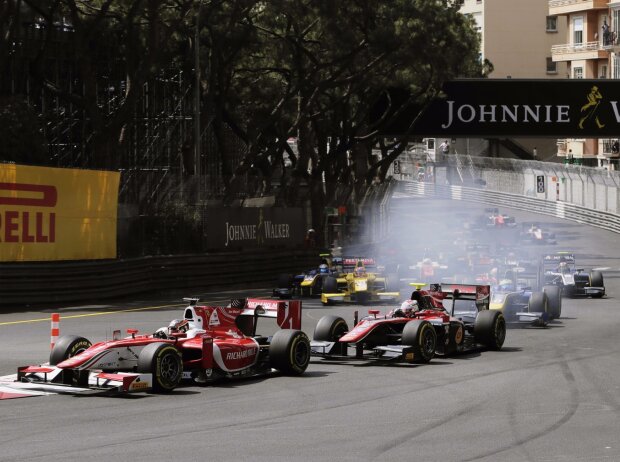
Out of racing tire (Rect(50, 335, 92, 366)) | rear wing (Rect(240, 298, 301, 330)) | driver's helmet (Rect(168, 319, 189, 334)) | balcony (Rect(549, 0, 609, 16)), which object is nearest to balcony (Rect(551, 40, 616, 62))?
balcony (Rect(549, 0, 609, 16))

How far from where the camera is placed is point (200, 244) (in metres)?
38.8

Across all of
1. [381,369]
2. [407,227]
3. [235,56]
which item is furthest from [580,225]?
[381,369]

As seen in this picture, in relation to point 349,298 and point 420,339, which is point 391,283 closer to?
point 349,298

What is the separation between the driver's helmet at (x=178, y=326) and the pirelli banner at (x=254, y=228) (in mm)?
22378

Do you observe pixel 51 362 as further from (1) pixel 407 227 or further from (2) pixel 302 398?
(1) pixel 407 227

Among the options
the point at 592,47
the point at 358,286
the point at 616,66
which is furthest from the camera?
the point at 592,47

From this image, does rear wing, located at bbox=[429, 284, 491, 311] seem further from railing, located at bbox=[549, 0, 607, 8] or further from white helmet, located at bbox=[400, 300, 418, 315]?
railing, located at bbox=[549, 0, 607, 8]

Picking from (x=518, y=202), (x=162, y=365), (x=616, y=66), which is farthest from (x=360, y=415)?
(x=616, y=66)

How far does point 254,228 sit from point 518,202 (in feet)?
177

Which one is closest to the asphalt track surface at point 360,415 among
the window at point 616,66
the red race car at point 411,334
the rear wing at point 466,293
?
the red race car at point 411,334

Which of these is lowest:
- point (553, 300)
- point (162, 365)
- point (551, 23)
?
point (162, 365)

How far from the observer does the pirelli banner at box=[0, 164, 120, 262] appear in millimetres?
29250

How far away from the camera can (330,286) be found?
102 feet

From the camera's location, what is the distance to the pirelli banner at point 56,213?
29.2 m
